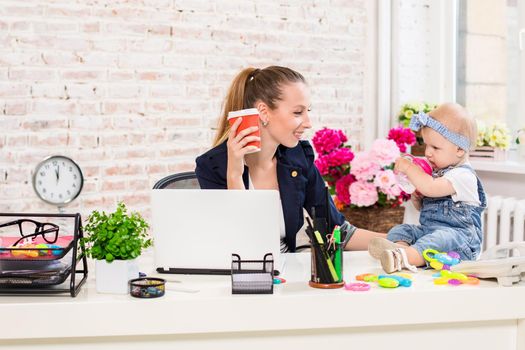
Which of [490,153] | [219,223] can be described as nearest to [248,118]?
[219,223]

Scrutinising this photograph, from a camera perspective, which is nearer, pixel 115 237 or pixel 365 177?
pixel 115 237

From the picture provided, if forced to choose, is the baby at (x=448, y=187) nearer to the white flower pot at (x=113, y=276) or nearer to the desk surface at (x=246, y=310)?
the desk surface at (x=246, y=310)

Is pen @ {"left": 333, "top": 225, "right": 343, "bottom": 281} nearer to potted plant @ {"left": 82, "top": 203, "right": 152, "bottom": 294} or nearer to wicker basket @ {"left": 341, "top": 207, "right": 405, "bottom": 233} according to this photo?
potted plant @ {"left": 82, "top": 203, "right": 152, "bottom": 294}

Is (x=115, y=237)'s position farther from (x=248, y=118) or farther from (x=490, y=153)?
(x=490, y=153)

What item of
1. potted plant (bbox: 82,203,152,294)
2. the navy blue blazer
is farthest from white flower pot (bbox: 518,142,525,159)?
potted plant (bbox: 82,203,152,294)

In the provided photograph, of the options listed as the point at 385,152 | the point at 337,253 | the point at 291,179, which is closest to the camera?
the point at 337,253

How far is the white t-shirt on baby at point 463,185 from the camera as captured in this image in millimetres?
2014

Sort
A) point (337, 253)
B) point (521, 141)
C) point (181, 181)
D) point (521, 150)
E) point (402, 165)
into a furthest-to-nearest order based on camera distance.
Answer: point (521, 150)
point (521, 141)
point (181, 181)
point (402, 165)
point (337, 253)

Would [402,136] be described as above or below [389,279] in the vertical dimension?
above

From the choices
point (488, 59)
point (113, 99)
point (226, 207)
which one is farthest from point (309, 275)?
point (488, 59)

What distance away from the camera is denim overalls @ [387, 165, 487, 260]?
1.96m

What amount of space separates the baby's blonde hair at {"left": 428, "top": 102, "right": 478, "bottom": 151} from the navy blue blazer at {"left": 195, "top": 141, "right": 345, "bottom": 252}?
494 mm

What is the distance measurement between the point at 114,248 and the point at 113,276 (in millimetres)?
64

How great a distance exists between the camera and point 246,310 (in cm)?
149
